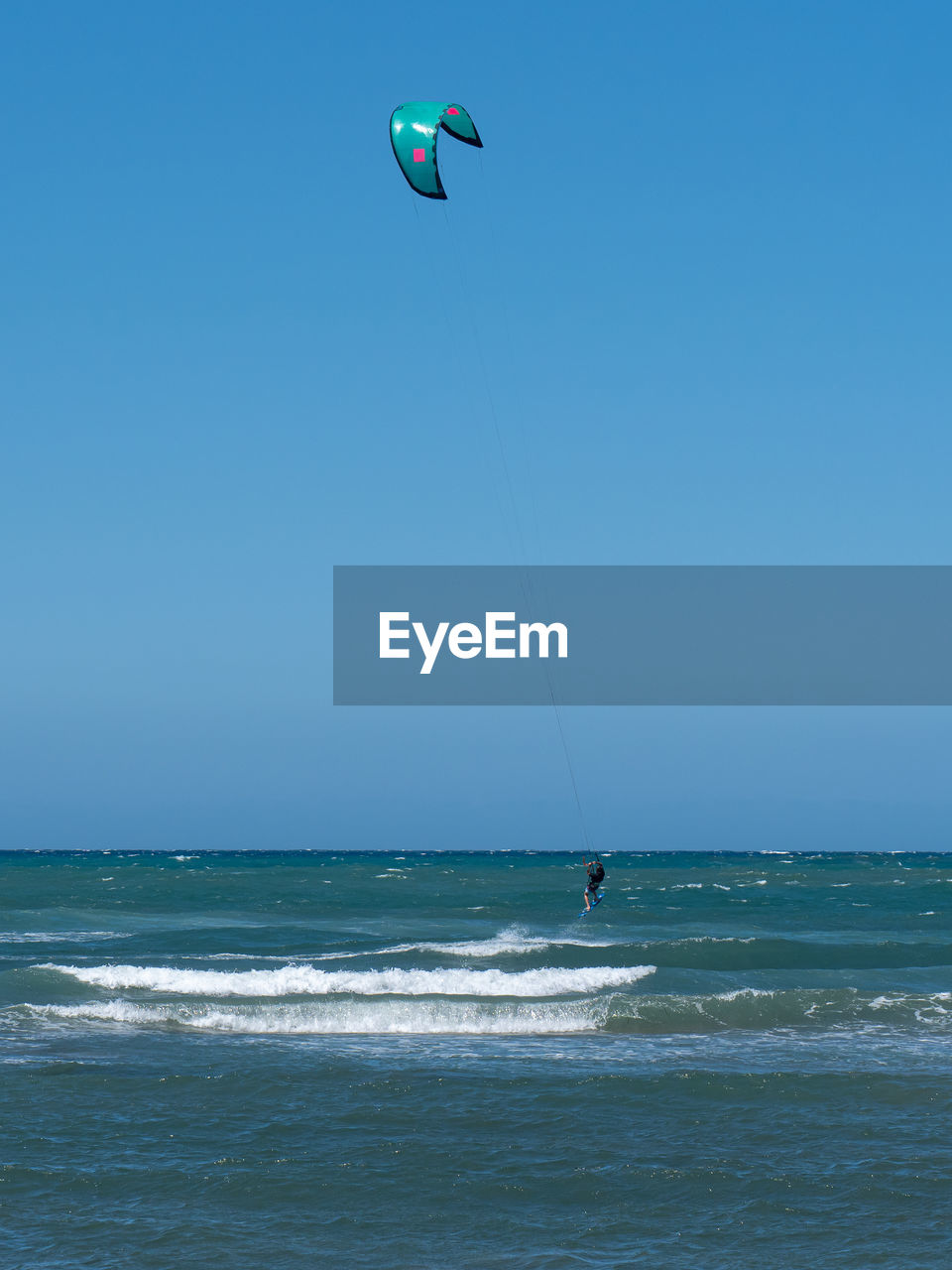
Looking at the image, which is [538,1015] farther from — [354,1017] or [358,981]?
[358,981]

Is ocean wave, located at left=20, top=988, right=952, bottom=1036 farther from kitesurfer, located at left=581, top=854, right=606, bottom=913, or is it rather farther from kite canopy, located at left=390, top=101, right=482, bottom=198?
kite canopy, located at left=390, top=101, right=482, bottom=198

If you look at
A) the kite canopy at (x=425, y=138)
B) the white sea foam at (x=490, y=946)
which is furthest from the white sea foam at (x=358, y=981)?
the kite canopy at (x=425, y=138)

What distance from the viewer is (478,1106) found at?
12.6 metres

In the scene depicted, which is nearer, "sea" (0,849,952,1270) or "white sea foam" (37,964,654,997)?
"sea" (0,849,952,1270)

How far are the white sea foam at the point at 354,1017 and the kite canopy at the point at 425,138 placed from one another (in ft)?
43.2

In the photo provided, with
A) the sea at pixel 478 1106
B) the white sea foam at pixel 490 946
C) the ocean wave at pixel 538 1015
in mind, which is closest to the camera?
the sea at pixel 478 1106

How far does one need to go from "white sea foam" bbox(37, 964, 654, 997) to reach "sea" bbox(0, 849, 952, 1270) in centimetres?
8

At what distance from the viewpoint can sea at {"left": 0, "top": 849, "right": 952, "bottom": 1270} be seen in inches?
360

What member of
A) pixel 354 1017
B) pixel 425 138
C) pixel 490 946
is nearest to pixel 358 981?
pixel 354 1017

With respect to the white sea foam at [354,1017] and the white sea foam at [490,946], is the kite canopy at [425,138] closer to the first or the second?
the white sea foam at [354,1017]

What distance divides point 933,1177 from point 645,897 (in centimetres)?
3412

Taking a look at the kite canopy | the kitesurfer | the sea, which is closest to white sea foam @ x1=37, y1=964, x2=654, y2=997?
the sea

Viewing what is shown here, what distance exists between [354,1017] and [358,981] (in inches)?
131

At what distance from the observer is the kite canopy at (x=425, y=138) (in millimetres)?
19312
